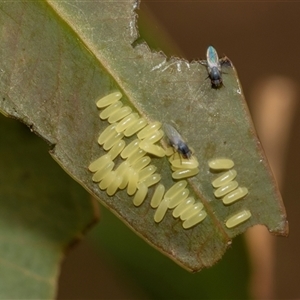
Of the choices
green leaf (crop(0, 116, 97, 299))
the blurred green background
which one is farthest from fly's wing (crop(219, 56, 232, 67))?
the blurred green background

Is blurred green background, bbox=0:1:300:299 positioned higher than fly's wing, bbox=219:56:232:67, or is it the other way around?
fly's wing, bbox=219:56:232:67

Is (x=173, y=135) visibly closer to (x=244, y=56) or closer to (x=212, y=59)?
(x=212, y=59)

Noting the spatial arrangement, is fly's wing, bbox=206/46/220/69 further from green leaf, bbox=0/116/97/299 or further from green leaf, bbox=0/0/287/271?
green leaf, bbox=0/116/97/299

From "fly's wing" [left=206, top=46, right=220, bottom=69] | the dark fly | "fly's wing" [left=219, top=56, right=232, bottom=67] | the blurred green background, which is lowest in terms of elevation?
the blurred green background

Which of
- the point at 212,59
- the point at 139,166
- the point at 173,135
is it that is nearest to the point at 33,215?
the point at 139,166

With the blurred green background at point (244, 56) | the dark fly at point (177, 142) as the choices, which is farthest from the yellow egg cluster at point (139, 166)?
the blurred green background at point (244, 56)

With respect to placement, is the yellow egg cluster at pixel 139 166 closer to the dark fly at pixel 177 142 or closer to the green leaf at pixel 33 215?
the dark fly at pixel 177 142

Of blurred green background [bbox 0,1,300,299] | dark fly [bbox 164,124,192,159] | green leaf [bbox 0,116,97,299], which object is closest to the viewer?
dark fly [bbox 164,124,192,159]
